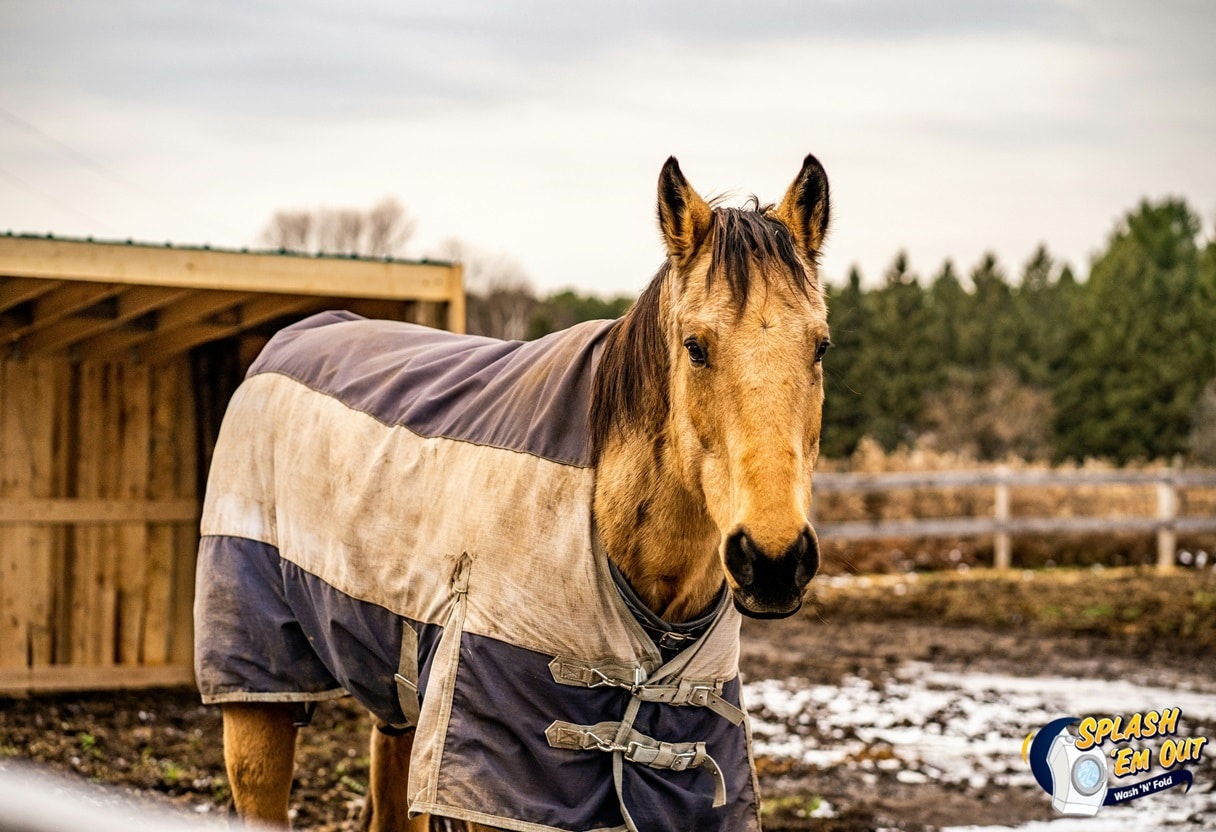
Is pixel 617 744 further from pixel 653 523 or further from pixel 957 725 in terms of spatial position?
Answer: pixel 957 725

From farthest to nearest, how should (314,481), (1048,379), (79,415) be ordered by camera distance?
(1048,379), (79,415), (314,481)

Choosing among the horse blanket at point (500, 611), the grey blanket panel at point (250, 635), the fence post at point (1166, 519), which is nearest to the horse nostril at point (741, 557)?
the horse blanket at point (500, 611)

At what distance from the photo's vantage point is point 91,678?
23.3 ft

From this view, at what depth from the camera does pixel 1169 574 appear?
13594mm

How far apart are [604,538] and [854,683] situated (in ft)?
20.0

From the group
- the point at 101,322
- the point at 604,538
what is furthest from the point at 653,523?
the point at 101,322

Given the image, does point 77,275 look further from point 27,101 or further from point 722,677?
point 27,101

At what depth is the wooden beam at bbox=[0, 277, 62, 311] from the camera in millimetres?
5832

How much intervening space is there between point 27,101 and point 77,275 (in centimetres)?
1945

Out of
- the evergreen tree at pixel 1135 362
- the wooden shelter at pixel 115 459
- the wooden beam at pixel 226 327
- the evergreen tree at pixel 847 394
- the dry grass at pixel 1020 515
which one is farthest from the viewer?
the evergreen tree at pixel 847 394

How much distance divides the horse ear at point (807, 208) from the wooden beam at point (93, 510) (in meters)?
5.60

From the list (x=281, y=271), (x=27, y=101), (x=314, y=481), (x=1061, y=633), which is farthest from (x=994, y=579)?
(x=27, y=101)

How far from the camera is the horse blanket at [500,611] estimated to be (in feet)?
8.87

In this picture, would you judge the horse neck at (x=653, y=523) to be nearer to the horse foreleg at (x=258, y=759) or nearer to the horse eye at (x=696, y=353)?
the horse eye at (x=696, y=353)
